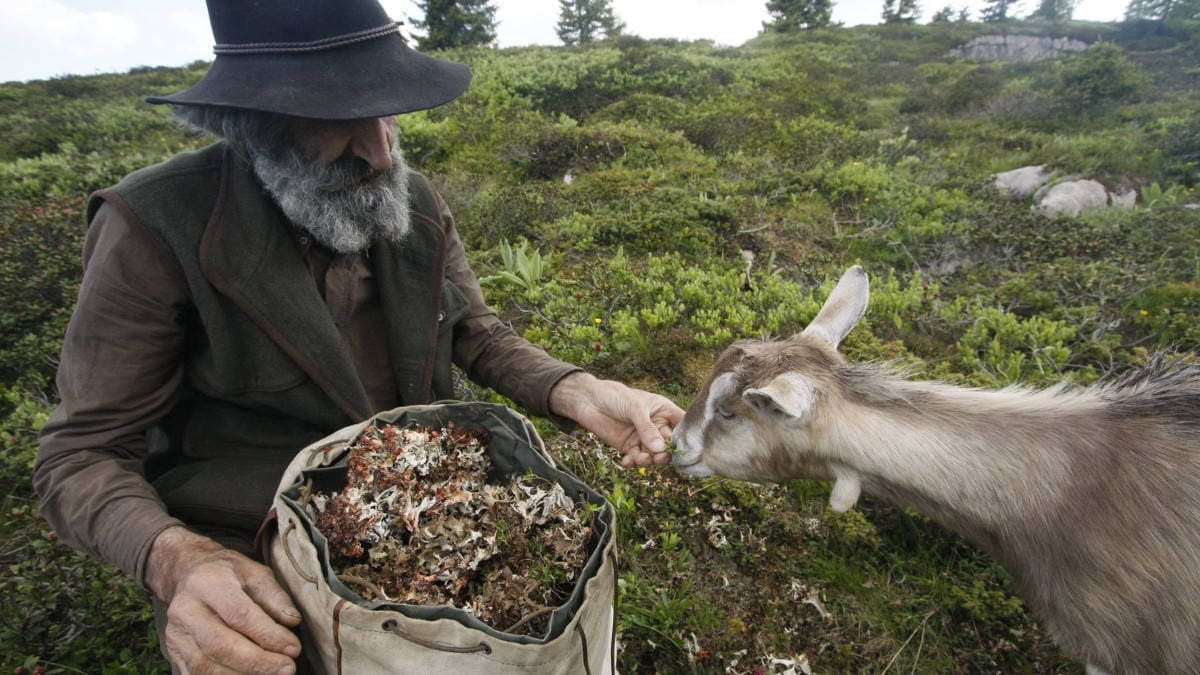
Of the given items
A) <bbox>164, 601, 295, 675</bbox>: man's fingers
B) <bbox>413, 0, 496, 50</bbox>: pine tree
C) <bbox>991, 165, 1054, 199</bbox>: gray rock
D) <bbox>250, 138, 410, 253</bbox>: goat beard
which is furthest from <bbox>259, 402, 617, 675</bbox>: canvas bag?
<bbox>413, 0, 496, 50</bbox>: pine tree

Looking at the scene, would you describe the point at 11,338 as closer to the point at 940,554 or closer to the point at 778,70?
the point at 940,554

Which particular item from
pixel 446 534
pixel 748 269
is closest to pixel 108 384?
pixel 446 534

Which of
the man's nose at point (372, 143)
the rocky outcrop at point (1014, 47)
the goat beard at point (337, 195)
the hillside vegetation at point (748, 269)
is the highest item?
the rocky outcrop at point (1014, 47)

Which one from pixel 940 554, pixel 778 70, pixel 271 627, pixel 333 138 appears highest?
pixel 778 70

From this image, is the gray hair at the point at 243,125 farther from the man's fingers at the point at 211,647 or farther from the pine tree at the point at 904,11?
the pine tree at the point at 904,11

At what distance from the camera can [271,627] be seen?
62.7 inches

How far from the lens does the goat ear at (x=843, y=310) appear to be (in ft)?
10.3

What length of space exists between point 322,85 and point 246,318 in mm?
912

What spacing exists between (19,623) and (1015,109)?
17.3 meters

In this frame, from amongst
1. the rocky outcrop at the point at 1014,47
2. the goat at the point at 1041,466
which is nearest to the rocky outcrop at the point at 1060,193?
the goat at the point at 1041,466

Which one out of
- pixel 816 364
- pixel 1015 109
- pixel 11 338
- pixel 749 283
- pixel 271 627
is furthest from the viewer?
pixel 1015 109

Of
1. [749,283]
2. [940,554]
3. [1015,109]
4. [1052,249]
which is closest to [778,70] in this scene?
[1015,109]

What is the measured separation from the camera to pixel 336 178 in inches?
89.2

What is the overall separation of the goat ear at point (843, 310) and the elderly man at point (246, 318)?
1108mm
